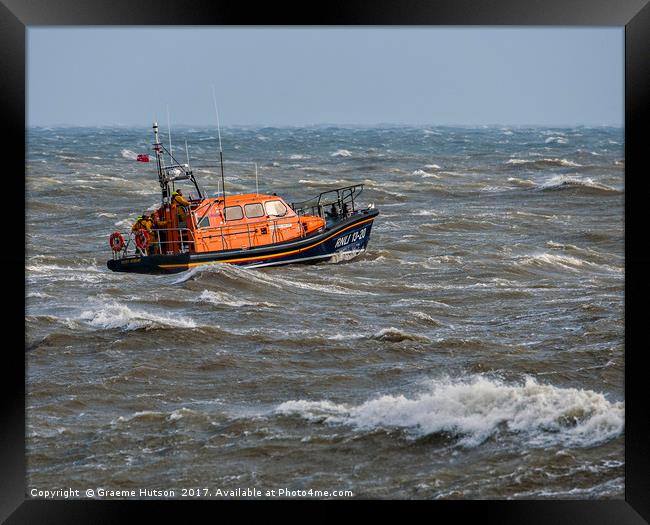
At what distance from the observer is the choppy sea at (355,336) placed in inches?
337

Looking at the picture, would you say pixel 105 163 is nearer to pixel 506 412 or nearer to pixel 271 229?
pixel 271 229

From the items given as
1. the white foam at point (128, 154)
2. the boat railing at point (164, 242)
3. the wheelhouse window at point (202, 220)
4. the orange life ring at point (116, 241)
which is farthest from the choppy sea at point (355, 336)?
the wheelhouse window at point (202, 220)

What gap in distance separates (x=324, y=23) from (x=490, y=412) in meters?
3.15

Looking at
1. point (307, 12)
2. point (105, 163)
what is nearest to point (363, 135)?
point (307, 12)

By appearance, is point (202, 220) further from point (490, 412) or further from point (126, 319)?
point (490, 412)

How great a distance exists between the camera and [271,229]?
17.1m

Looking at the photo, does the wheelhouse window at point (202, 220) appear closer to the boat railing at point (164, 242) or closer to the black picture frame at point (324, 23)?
the boat railing at point (164, 242)

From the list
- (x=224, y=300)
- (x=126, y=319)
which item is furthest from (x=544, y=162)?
(x=126, y=319)

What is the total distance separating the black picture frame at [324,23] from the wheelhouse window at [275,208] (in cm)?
852

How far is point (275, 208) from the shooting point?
1717 cm

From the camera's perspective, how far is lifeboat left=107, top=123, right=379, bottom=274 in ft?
52.6

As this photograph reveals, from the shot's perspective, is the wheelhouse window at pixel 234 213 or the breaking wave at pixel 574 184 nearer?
the breaking wave at pixel 574 184

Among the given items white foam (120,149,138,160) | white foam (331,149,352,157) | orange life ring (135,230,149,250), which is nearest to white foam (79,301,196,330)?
white foam (120,149,138,160)

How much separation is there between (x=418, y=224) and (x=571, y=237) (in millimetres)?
4365
